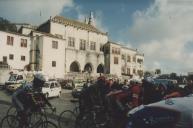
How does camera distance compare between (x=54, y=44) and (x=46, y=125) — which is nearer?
(x=46, y=125)

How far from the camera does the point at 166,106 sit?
6.76 m

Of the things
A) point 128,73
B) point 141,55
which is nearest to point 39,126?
point 128,73

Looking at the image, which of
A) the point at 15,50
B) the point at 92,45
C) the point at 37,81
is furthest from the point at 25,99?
the point at 92,45

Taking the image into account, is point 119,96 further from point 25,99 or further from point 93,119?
point 25,99

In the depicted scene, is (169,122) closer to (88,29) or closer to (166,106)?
(166,106)

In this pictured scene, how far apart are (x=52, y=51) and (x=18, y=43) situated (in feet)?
20.7

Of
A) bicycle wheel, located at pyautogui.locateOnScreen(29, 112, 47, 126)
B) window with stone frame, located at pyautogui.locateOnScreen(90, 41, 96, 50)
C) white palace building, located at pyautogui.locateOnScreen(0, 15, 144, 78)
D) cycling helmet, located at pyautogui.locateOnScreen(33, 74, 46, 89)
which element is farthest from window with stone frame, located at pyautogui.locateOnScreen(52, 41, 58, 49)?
cycling helmet, located at pyautogui.locateOnScreen(33, 74, 46, 89)

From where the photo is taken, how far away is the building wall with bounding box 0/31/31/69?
55750mm

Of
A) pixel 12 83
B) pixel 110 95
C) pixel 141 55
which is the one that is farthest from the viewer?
pixel 141 55

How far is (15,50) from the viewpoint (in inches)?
2283

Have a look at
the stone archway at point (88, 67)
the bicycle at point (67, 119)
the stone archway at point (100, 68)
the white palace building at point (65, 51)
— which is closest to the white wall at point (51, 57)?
the white palace building at point (65, 51)

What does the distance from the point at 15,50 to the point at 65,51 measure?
11.2 metres

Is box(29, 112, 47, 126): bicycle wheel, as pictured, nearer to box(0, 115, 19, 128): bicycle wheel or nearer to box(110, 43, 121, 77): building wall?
box(0, 115, 19, 128): bicycle wheel

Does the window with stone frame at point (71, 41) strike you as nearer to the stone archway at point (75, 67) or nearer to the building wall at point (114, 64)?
the stone archway at point (75, 67)
